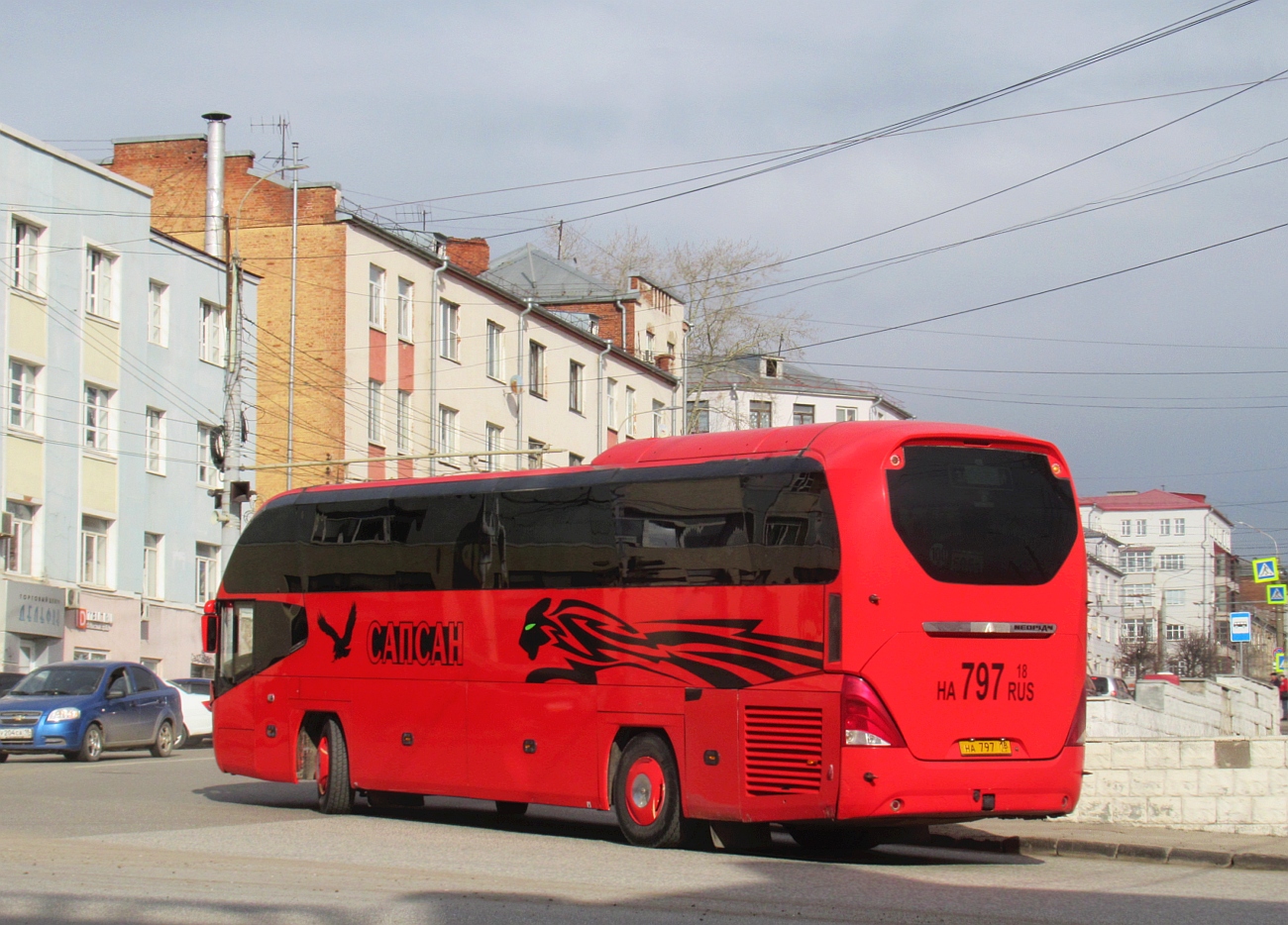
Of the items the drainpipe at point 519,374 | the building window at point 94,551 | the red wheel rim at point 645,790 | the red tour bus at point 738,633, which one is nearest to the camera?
the red tour bus at point 738,633

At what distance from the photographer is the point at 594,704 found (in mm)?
14773

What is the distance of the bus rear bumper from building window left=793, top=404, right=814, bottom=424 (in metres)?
85.6

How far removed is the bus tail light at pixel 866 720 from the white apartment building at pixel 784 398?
237 ft

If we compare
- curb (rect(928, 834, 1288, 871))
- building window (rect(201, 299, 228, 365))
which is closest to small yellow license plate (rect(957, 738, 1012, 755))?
curb (rect(928, 834, 1288, 871))

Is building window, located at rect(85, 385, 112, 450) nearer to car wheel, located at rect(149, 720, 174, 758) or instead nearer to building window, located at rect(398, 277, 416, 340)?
building window, located at rect(398, 277, 416, 340)

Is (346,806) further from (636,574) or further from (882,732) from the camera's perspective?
(882,732)

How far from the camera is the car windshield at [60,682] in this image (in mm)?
27719

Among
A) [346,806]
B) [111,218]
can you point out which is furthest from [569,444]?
[346,806]

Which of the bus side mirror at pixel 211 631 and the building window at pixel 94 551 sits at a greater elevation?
the building window at pixel 94 551

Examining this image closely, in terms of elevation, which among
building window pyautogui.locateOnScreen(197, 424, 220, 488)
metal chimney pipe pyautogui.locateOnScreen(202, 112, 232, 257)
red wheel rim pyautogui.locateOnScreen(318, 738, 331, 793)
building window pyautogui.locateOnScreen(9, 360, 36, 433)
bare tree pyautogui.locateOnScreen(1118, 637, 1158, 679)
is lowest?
bare tree pyautogui.locateOnScreen(1118, 637, 1158, 679)

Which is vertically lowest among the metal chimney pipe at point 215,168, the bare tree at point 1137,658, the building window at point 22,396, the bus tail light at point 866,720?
the bare tree at point 1137,658

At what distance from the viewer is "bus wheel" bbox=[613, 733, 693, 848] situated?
14.0 metres

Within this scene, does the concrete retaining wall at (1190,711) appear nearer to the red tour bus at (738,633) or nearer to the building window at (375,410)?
the red tour bus at (738,633)

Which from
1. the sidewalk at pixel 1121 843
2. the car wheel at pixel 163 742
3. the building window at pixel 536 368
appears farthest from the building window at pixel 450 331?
the sidewalk at pixel 1121 843
